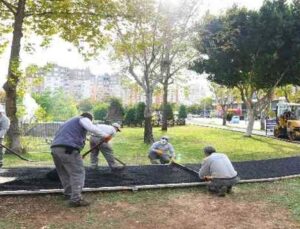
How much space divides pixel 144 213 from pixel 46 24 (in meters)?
13.0

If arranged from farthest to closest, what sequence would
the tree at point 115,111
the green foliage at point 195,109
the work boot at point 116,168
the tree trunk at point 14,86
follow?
the green foliage at point 195,109 < the tree at point 115,111 < the tree trunk at point 14,86 < the work boot at point 116,168

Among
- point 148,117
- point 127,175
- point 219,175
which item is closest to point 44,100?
point 148,117

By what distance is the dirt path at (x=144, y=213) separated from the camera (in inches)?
302

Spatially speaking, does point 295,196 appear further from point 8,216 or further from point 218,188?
point 8,216

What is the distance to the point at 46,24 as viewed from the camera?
19.3 meters

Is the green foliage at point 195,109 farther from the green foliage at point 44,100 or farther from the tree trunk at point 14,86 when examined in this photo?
the tree trunk at point 14,86

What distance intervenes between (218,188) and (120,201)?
85.4 inches

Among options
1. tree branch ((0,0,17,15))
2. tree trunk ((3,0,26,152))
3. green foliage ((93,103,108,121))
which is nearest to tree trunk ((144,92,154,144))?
tree trunk ((3,0,26,152))

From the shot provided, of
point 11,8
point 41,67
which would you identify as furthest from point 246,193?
point 11,8

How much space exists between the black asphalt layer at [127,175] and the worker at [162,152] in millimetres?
890

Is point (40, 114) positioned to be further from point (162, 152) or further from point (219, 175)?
point (219, 175)

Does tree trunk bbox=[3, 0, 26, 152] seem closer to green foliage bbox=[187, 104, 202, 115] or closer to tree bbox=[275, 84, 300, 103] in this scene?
tree bbox=[275, 84, 300, 103]

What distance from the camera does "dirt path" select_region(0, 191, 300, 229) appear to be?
766 cm

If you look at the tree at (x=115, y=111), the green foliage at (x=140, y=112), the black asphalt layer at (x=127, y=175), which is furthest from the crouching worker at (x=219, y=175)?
the tree at (x=115, y=111)
